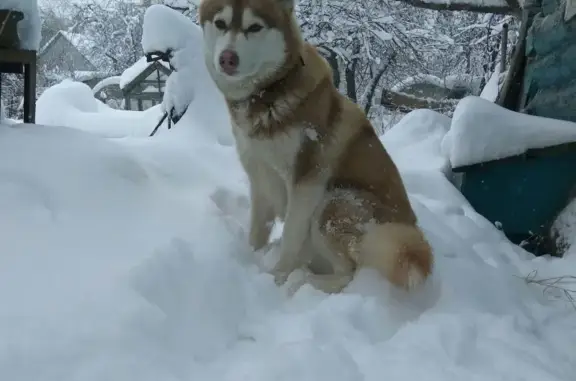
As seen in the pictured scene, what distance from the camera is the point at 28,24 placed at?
279 cm

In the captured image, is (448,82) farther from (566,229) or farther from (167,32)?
(566,229)

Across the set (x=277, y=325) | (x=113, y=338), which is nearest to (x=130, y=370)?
(x=113, y=338)

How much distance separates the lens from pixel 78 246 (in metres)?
1.55

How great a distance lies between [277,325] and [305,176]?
65 cm

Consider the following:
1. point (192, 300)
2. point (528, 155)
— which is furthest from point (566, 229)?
point (192, 300)

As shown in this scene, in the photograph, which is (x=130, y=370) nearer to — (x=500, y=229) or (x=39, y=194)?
(x=39, y=194)

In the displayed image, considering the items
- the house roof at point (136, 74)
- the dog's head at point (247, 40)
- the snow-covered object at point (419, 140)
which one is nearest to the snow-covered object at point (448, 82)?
the snow-covered object at point (419, 140)

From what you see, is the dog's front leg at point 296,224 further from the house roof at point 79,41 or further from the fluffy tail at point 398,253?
the house roof at point 79,41

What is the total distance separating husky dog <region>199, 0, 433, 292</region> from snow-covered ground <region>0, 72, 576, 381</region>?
16 cm

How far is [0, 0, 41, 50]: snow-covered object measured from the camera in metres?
2.73

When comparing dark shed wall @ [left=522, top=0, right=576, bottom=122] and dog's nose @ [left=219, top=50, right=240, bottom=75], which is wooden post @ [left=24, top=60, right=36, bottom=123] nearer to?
dog's nose @ [left=219, top=50, right=240, bottom=75]

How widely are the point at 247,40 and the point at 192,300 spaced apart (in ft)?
3.12

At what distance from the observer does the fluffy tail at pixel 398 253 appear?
1.78 metres

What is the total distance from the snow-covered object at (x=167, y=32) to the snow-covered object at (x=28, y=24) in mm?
2322
